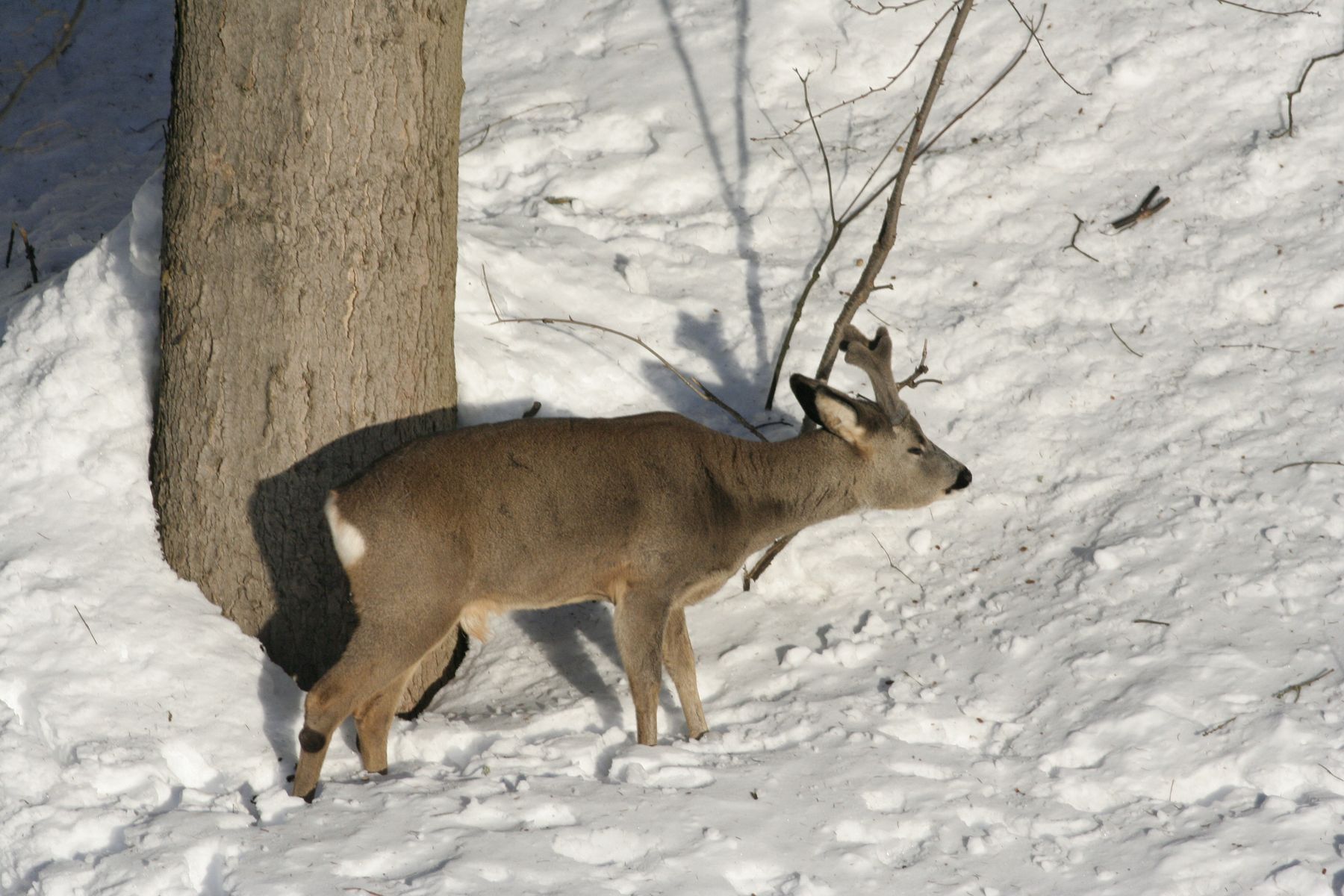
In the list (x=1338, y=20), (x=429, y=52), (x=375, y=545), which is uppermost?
(x=429, y=52)

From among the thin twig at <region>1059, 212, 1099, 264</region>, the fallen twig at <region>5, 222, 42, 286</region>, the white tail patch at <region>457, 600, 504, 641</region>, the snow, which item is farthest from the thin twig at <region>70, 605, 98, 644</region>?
the thin twig at <region>1059, 212, 1099, 264</region>

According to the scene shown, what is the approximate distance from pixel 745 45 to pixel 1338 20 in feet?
13.4

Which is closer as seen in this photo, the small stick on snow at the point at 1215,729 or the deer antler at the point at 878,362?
the small stick on snow at the point at 1215,729

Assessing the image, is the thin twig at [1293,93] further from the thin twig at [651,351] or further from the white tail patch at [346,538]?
the white tail patch at [346,538]

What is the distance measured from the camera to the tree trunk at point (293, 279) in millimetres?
5355

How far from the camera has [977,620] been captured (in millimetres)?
6156

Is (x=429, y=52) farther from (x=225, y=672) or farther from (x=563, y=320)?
(x=225, y=672)

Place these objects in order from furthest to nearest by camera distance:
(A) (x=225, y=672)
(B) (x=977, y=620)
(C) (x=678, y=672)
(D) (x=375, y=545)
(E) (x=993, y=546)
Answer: (E) (x=993, y=546) < (B) (x=977, y=620) < (C) (x=678, y=672) < (A) (x=225, y=672) < (D) (x=375, y=545)

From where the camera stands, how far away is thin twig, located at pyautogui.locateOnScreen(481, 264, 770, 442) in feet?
22.5

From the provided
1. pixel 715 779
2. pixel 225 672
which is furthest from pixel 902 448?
pixel 225 672

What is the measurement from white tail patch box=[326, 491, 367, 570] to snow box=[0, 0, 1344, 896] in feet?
2.66

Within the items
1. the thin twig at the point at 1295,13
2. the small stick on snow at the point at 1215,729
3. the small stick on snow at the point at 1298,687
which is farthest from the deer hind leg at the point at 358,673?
the thin twig at the point at 1295,13

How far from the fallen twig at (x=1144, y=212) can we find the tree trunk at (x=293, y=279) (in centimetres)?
431

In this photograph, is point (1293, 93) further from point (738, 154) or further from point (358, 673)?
point (358, 673)
